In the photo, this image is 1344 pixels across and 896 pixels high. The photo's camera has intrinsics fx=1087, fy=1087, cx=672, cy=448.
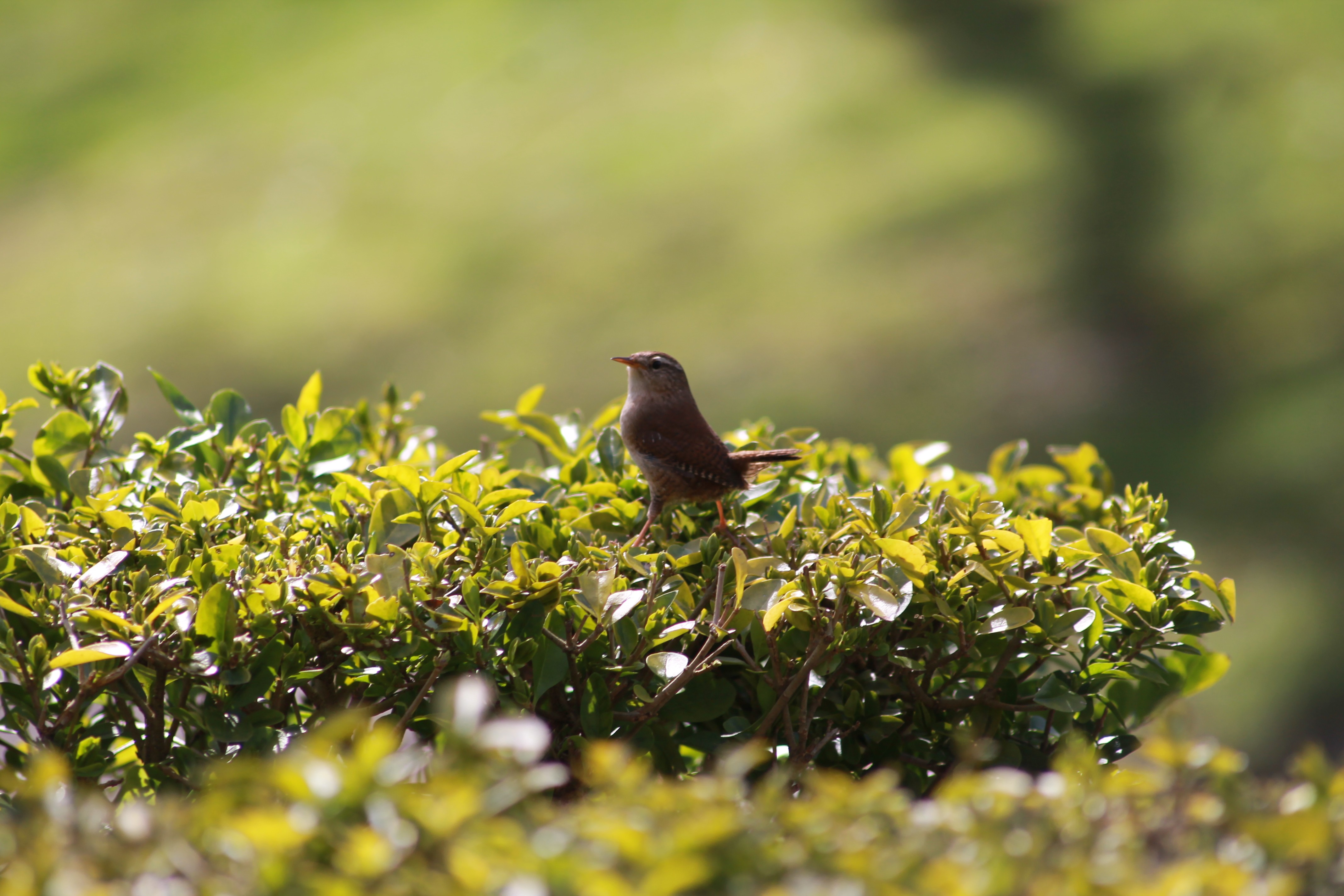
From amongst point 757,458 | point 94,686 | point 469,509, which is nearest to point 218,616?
point 94,686

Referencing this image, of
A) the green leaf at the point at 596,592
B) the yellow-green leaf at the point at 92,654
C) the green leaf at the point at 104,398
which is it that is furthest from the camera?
the green leaf at the point at 104,398

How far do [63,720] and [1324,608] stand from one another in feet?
19.7

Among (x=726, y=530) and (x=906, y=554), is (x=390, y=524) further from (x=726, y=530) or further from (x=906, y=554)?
(x=906, y=554)

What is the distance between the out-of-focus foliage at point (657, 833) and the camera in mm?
1135

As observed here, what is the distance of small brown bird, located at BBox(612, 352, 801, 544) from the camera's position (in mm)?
2545

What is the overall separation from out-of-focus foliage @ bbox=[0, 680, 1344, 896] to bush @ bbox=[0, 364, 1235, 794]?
0.53 m

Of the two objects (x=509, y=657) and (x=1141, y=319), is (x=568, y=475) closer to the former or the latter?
(x=509, y=657)

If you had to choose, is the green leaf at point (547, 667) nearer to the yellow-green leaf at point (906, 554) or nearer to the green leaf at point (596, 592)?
the green leaf at point (596, 592)

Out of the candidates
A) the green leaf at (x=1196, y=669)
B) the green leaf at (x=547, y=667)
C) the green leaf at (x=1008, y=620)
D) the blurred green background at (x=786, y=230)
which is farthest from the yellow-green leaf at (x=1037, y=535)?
the blurred green background at (x=786, y=230)

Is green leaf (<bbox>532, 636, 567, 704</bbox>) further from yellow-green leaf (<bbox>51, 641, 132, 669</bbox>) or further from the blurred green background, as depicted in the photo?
the blurred green background

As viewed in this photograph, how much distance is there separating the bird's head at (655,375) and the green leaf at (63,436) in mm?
1378

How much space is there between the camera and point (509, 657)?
1.93 m

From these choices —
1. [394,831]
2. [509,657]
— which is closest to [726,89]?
[509,657]

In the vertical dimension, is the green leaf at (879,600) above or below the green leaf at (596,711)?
above
